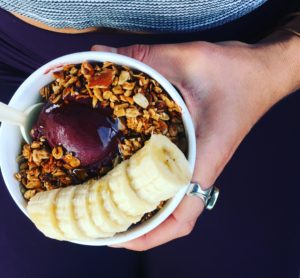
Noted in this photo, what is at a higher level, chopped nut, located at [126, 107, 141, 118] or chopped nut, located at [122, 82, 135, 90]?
chopped nut, located at [122, 82, 135, 90]

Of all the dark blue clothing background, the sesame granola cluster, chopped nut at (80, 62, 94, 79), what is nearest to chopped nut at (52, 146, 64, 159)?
the sesame granola cluster

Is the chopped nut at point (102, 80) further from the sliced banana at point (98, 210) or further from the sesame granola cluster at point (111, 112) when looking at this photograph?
the sliced banana at point (98, 210)

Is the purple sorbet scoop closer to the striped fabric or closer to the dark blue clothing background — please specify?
the striped fabric

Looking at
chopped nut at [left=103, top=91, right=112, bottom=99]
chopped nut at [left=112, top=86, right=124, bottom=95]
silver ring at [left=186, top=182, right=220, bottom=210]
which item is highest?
chopped nut at [left=112, top=86, right=124, bottom=95]

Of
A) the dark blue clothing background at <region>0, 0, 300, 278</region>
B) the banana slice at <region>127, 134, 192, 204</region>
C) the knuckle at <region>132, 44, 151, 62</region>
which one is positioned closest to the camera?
the banana slice at <region>127, 134, 192, 204</region>

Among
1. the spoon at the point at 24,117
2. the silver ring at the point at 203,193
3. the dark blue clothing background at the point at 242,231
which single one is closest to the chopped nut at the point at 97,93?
the spoon at the point at 24,117
